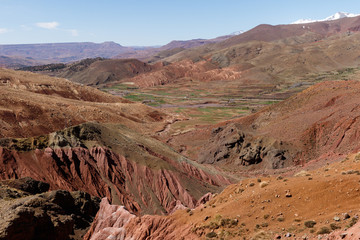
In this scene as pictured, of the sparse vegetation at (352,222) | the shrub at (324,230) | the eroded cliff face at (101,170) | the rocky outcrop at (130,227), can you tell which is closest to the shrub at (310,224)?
the shrub at (324,230)

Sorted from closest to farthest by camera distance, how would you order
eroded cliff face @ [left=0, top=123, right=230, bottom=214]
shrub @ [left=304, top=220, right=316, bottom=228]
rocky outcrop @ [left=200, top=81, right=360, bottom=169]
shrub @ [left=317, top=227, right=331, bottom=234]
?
1. shrub @ [left=317, top=227, right=331, bottom=234]
2. shrub @ [left=304, top=220, right=316, bottom=228]
3. eroded cliff face @ [left=0, top=123, right=230, bottom=214]
4. rocky outcrop @ [left=200, top=81, right=360, bottom=169]

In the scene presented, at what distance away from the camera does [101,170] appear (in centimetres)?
3609

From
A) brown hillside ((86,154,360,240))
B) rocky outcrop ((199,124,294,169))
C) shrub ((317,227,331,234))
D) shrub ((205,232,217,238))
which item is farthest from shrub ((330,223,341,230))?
rocky outcrop ((199,124,294,169))

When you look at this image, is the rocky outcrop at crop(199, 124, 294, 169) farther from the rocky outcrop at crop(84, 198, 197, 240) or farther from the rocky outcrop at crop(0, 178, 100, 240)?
the rocky outcrop at crop(84, 198, 197, 240)

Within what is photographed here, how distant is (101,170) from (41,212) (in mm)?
15333

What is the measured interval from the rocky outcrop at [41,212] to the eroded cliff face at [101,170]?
4671 mm

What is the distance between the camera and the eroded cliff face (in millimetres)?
32781

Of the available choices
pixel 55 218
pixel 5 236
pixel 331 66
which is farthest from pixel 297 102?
pixel 331 66

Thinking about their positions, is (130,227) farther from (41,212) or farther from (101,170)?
(101,170)

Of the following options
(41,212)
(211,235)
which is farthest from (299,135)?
(41,212)

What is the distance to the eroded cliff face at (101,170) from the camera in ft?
108

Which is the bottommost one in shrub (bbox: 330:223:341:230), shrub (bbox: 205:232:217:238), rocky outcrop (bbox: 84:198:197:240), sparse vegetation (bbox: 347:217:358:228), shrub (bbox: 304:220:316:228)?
rocky outcrop (bbox: 84:198:197:240)

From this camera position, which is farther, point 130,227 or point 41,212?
point 41,212

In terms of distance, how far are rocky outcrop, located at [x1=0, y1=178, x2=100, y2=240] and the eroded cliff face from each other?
467 centimetres
